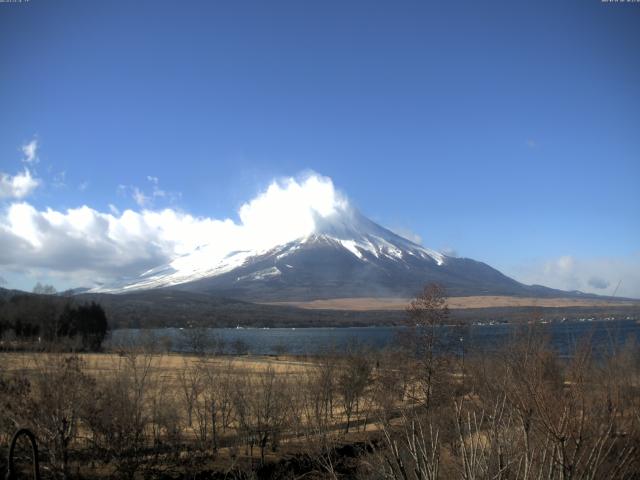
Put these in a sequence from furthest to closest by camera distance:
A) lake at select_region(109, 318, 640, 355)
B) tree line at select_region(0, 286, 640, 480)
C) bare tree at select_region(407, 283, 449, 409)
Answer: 1. bare tree at select_region(407, 283, 449, 409)
2. lake at select_region(109, 318, 640, 355)
3. tree line at select_region(0, 286, 640, 480)

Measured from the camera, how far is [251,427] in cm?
2166

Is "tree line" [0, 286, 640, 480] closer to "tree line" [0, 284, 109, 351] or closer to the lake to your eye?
the lake

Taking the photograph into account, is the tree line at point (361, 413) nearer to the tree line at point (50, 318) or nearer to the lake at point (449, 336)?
the lake at point (449, 336)

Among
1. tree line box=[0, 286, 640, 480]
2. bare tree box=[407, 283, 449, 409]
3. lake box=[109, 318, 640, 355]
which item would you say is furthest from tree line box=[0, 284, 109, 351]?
bare tree box=[407, 283, 449, 409]

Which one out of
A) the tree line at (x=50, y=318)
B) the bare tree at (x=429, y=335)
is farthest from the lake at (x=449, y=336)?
the tree line at (x=50, y=318)

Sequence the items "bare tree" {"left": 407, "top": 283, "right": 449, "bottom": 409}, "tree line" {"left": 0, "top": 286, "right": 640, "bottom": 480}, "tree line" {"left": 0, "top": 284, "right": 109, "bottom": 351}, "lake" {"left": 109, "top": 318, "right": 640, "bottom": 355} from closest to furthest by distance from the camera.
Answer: "tree line" {"left": 0, "top": 286, "right": 640, "bottom": 480} → "lake" {"left": 109, "top": 318, "right": 640, "bottom": 355} → "bare tree" {"left": 407, "top": 283, "right": 449, "bottom": 409} → "tree line" {"left": 0, "top": 284, "right": 109, "bottom": 351}

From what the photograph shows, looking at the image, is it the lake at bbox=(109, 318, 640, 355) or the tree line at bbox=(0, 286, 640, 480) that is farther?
the lake at bbox=(109, 318, 640, 355)

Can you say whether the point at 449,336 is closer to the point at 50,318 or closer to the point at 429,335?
the point at 429,335

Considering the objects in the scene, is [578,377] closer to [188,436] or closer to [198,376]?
[188,436]

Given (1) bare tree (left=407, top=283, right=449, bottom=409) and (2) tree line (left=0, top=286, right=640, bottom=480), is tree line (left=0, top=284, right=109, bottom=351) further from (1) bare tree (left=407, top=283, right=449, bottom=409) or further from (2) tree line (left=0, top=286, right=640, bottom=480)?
(1) bare tree (left=407, top=283, right=449, bottom=409)

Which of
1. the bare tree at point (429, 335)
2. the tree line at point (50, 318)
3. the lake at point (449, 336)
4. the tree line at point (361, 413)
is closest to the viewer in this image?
the tree line at point (361, 413)

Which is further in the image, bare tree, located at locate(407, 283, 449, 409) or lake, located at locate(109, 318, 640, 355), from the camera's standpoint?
bare tree, located at locate(407, 283, 449, 409)

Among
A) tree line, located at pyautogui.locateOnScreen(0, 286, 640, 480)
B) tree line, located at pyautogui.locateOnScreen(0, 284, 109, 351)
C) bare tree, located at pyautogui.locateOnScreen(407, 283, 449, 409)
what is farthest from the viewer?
tree line, located at pyautogui.locateOnScreen(0, 284, 109, 351)

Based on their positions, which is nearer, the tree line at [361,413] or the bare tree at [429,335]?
the tree line at [361,413]
